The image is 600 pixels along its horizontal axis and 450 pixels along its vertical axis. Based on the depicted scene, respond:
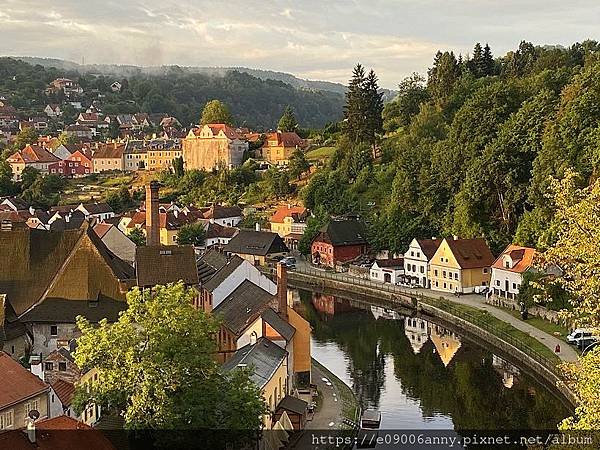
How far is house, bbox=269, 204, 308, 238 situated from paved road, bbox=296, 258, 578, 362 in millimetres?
12535

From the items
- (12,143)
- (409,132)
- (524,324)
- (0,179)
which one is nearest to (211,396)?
(524,324)

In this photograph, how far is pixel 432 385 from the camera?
101 feet

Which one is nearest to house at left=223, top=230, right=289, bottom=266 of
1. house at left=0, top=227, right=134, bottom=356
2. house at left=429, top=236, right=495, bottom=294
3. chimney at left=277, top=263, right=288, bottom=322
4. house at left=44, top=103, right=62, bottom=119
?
house at left=429, top=236, right=495, bottom=294

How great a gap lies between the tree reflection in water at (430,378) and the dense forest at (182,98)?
379ft

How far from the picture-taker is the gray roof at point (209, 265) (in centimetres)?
3558

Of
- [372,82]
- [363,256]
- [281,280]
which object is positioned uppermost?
[372,82]

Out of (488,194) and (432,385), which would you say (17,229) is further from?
(488,194)

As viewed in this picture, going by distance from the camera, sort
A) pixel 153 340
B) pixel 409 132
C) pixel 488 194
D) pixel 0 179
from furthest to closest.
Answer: pixel 0 179, pixel 409 132, pixel 488 194, pixel 153 340

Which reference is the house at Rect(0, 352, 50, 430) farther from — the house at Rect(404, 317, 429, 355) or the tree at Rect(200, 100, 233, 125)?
the tree at Rect(200, 100, 233, 125)

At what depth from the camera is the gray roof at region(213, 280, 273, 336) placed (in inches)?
1110

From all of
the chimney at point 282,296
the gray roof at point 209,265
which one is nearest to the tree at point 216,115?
the gray roof at point 209,265

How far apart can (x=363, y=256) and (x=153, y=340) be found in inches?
1627

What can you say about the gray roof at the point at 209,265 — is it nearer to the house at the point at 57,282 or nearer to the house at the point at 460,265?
the house at the point at 57,282

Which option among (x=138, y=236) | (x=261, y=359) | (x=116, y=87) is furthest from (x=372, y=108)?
(x=116, y=87)
